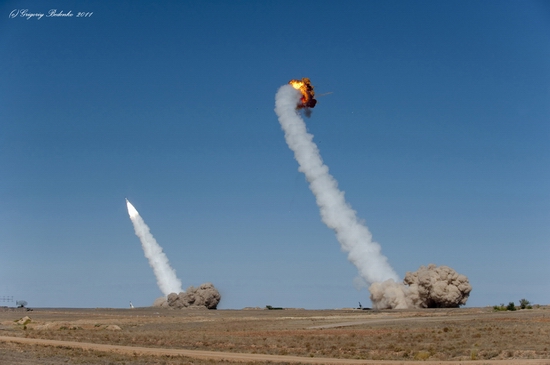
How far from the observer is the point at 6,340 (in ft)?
188

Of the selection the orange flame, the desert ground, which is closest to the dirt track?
the desert ground

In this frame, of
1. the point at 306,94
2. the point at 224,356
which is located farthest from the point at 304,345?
the point at 306,94

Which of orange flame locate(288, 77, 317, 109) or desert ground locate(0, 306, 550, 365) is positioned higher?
orange flame locate(288, 77, 317, 109)

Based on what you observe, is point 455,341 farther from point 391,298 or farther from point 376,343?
point 391,298

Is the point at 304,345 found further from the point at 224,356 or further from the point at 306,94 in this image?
the point at 306,94

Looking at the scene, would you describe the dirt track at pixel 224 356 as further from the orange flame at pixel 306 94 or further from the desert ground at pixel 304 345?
the orange flame at pixel 306 94

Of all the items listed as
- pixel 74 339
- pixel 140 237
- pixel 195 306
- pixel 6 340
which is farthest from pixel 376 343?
pixel 195 306

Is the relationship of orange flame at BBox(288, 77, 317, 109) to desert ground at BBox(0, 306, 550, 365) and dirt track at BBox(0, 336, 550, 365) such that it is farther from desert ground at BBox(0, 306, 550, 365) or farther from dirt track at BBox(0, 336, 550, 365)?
dirt track at BBox(0, 336, 550, 365)

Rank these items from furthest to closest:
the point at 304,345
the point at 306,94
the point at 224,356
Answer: the point at 306,94 < the point at 304,345 < the point at 224,356

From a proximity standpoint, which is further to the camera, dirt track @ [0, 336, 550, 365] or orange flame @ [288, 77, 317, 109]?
orange flame @ [288, 77, 317, 109]

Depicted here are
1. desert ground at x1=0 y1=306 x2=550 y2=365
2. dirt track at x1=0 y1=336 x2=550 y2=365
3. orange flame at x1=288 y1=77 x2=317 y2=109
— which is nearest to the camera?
dirt track at x1=0 y1=336 x2=550 y2=365

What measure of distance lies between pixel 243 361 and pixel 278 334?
20.5 metres

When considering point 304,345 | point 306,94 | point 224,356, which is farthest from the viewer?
point 306,94

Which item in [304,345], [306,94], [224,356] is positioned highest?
[306,94]
